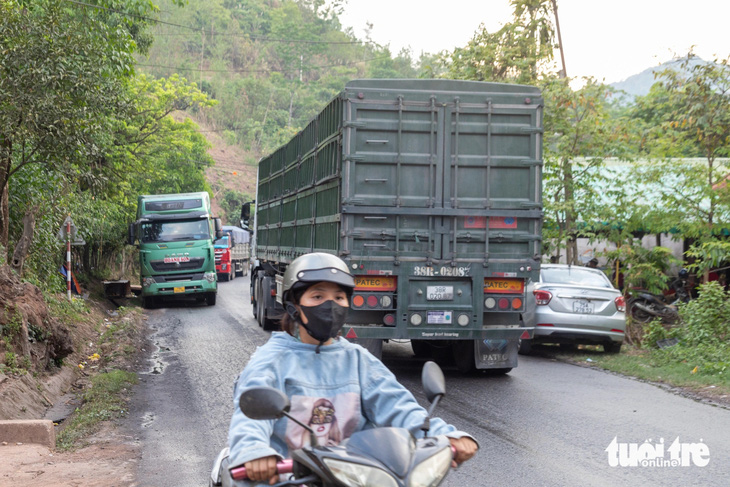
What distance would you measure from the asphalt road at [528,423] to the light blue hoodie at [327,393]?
2.70m

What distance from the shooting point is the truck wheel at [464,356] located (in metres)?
10.6

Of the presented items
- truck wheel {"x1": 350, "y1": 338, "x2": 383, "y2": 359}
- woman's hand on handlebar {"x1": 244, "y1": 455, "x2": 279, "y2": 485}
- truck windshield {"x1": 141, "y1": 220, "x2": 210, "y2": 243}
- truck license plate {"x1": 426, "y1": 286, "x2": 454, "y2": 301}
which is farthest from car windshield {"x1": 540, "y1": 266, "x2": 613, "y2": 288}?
truck windshield {"x1": 141, "y1": 220, "x2": 210, "y2": 243}

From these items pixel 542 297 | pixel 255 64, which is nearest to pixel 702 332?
pixel 542 297

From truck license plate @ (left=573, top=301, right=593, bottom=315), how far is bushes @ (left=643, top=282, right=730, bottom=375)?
1.30m

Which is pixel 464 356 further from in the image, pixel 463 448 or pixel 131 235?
pixel 131 235

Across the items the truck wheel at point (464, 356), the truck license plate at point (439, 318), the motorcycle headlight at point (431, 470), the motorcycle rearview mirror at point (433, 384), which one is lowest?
the truck wheel at point (464, 356)

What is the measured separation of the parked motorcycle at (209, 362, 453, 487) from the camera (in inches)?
94.4

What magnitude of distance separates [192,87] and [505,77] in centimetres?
1837

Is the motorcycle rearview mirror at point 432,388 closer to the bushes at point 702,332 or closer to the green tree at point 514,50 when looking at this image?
the bushes at point 702,332

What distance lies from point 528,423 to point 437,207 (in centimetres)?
307

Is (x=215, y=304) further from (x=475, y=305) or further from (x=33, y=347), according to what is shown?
(x=475, y=305)

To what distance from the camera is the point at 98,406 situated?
28.6ft

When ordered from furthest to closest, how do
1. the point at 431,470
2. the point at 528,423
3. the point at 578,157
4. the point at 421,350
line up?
the point at 578,157
the point at 421,350
the point at 528,423
the point at 431,470

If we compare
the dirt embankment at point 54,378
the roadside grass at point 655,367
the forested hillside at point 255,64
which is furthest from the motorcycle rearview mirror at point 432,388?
the forested hillside at point 255,64
